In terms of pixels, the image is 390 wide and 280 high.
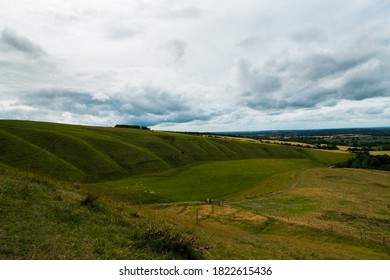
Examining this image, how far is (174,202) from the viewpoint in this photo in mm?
66750

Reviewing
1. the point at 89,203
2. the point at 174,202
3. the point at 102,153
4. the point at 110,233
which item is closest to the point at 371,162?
the point at 174,202

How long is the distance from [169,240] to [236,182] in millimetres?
86539

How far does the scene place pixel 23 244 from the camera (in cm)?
1019

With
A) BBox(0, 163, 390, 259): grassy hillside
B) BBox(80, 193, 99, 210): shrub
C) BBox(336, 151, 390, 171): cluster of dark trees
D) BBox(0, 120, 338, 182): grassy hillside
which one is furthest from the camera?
BBox(336, 151, 390, 171): cluster of dark trees

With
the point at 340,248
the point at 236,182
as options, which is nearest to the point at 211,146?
the point at 236,182

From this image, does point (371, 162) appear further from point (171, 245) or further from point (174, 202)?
point (171, 245)

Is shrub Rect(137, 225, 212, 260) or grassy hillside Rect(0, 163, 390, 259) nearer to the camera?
grassy hillside Rect(0, 163, 390, 259)

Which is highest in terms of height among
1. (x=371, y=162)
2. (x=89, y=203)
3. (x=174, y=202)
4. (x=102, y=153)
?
(x=89, y=203)

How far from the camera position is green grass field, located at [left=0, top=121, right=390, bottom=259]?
11.9 meters

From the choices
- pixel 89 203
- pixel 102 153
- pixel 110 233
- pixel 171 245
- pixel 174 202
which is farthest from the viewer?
pixel 102 153

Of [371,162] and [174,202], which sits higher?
[371,162]

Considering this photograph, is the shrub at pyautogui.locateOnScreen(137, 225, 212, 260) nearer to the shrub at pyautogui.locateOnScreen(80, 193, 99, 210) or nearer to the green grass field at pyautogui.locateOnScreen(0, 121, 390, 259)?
the green grass field at pyautogui.locateOnScreen(0, 121, 390, 259)

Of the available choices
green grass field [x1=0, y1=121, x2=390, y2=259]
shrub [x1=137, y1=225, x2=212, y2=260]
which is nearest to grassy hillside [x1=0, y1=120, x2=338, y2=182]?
green grass field [x1=0, y1=121, x2=390, y2=259]

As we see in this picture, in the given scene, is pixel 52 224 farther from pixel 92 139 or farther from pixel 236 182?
pixel 92 139
